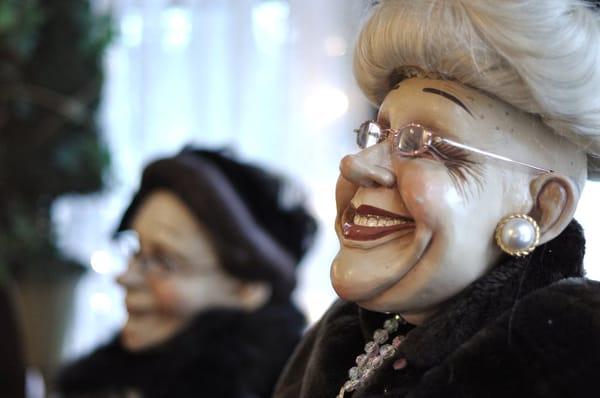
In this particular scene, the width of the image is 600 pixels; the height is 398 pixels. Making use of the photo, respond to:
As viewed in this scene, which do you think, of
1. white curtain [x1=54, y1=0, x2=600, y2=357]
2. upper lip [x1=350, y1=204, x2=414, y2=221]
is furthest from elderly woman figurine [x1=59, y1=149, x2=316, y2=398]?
upper lip [x1=350, y1=204, x2=414, y2=221]

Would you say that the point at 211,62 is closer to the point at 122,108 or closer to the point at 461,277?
the point at 122,108

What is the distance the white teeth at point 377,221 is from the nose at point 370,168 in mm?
35

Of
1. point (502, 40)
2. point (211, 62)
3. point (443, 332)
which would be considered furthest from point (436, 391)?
point (211, 62)

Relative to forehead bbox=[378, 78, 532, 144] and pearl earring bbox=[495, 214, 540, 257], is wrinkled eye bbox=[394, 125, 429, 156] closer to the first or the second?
forehead bbox=[378, 78, 532, 144]

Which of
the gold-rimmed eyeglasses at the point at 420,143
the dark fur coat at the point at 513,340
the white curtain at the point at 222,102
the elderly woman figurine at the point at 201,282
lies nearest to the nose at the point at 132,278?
the elderly woman figurine at the point at 201,282

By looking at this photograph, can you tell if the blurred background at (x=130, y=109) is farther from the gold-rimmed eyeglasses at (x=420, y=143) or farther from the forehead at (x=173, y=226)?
the gold-rimmed eyeglasses at (x=420, y=143)

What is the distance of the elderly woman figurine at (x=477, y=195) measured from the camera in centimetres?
78

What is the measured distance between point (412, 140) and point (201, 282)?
98 cm

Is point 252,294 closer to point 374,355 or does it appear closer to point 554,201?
point 374,355

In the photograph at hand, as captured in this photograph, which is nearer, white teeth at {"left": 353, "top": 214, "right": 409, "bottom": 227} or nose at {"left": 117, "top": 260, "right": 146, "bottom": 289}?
white teeth at {"left": 353, "top": 214, "right": 409, "bottom": 227}

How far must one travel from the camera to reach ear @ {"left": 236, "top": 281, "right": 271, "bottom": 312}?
176 cm

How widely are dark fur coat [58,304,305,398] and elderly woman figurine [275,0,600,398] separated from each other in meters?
0.79

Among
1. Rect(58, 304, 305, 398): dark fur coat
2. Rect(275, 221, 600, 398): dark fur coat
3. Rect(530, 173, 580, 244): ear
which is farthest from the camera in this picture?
Rect(58, 304, 305, 398): dark fur coat

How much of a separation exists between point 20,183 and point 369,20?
205 cm
